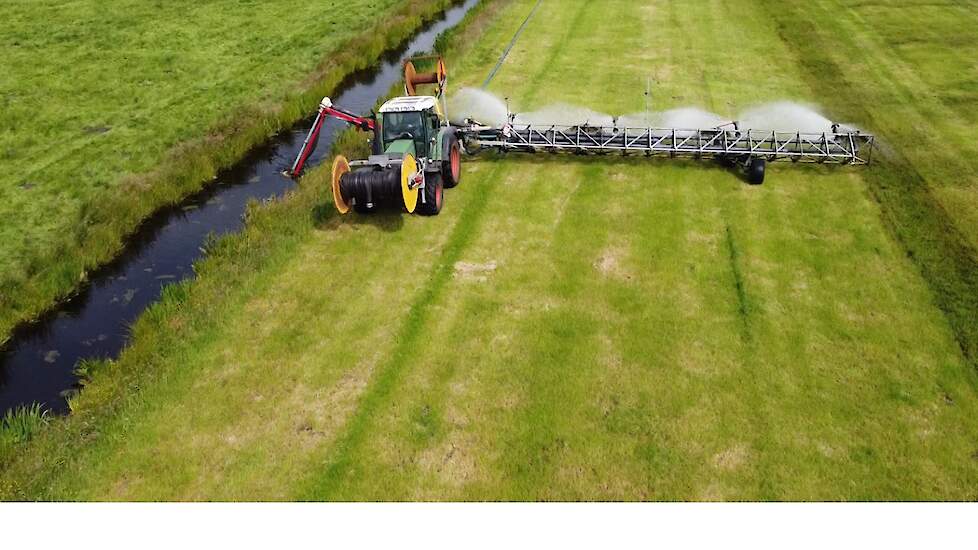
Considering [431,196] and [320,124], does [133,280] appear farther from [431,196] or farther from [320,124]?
[431,196]

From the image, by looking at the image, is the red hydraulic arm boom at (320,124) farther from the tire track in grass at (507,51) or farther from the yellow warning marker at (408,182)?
the tire track in grass at (507,51)

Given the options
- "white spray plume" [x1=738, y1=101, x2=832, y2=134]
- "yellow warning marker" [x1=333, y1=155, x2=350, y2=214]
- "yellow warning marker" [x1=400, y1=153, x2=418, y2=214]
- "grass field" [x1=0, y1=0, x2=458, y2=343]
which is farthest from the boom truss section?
"grass field" [x1=0, y1=0, x2=458, y2=343]

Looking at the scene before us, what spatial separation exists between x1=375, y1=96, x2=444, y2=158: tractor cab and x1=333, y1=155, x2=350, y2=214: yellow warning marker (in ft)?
5.10

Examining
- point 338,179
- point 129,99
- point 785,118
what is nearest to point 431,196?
point 338,179

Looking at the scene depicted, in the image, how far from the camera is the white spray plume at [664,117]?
19.7 m

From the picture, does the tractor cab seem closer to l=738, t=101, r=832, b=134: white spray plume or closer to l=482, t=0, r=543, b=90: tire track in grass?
l=482, t=0, r=543, b=90: tire track in grass

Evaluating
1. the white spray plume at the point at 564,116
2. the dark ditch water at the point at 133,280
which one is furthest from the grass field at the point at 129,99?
the white spray plume at the point at 564,116

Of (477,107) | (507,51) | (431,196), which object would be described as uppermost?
(507,51)

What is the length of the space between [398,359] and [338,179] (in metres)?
5.19

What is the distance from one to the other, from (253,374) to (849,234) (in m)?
13.5

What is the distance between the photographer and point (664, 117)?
20.7 meters

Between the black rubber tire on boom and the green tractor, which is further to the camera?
the black rubber tire on boom

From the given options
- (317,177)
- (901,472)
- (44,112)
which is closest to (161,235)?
(317,177)

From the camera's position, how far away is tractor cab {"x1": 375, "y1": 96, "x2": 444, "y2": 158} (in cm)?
1578
